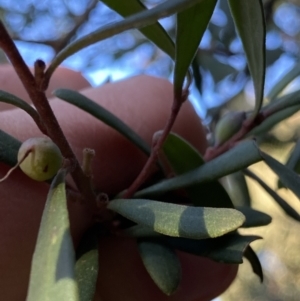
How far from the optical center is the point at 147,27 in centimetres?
51

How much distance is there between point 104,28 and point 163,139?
182mm

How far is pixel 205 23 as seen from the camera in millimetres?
447

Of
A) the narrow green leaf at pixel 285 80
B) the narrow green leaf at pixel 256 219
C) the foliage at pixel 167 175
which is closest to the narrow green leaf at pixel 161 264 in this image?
the foliage at pixel 167 175

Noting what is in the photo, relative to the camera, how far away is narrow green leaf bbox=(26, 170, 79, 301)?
0.29 metres

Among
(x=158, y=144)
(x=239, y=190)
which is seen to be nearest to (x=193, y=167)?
(x=158, y=144)

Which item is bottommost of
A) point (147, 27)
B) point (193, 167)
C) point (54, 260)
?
point (54, 260)

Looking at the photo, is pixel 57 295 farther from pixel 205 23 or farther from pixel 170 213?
pixel 205 23

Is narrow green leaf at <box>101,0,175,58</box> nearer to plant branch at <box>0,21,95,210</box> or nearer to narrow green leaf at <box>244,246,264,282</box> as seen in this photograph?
plant branch at <box>0,21,95,210</box>

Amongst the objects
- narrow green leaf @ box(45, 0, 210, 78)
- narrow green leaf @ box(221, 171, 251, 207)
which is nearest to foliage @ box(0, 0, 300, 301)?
narrow green leaf @ box(45, 0, 210, 78)

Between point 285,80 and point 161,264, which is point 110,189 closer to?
point 161,264

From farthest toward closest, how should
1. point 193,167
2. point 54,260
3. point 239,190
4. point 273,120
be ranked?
point 239,190 → point 273,120 → point 193,167 → point 54,260

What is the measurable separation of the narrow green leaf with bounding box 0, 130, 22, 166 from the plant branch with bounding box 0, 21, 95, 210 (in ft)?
0.17

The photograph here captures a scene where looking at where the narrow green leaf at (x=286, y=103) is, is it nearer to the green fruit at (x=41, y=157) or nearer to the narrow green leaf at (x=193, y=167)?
the narrow green leaf at (x=193, y=167)

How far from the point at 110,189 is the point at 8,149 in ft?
0.63
